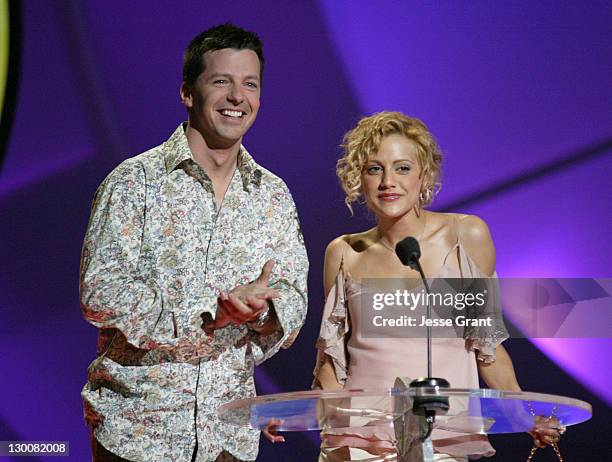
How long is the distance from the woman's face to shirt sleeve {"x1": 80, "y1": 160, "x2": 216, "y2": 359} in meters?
0.85

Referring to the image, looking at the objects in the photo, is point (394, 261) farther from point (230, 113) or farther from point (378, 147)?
point (230, 113)

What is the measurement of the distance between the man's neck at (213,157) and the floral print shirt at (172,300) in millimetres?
44

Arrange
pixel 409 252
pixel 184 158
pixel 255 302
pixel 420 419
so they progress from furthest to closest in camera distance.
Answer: pixel 184 158, pixel 255 302, pixel 409 252, pixel 420 419

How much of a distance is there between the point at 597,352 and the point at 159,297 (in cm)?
185

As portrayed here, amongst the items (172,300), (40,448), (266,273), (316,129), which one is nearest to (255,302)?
(266,273)

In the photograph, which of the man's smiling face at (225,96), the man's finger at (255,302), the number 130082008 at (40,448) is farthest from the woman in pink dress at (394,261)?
the number 130082008 at (40,448)

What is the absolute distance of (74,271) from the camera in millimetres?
3822

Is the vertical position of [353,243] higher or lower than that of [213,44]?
lower

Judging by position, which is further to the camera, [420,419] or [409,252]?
[409,252]

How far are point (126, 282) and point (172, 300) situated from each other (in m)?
0.14

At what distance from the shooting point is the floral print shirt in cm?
254

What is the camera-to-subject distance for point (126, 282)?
99.9 inches

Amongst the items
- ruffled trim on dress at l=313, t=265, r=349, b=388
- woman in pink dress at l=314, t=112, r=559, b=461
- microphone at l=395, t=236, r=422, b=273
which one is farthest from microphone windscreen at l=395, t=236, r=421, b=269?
ruffled trim on dress at l=313, t=265, r=349, b=388

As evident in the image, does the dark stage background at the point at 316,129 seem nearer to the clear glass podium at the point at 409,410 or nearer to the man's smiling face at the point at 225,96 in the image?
the man's smiling face at the point at 225,96
